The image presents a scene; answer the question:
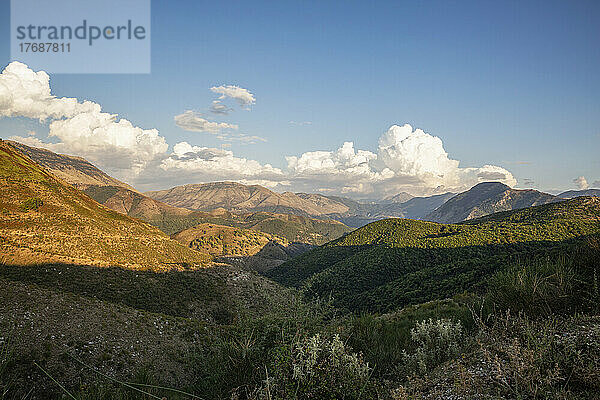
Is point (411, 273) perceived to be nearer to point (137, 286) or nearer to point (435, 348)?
point (137, 286)

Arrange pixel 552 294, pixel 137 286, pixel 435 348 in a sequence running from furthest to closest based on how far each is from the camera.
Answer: pixel 137 286 < pixel 435 348 < pixel 552 294

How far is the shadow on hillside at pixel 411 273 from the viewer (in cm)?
3375

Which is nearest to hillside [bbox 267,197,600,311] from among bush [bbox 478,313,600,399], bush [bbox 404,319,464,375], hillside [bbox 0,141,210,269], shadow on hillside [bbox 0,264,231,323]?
shadow on hillside [bbox 0,264,231,323]

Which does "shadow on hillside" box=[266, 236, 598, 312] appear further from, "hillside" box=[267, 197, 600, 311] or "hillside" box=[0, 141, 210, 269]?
"hillside" box=[0, 141, 210, 269]

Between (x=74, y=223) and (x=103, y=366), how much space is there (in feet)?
153

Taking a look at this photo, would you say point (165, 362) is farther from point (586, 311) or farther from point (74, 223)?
point (74, 223)

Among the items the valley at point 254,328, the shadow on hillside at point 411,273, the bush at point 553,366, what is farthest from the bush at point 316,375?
the shadow on hillside at point 411,273

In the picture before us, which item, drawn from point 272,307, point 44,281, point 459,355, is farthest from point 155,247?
point 459,355

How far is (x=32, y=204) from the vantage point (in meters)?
46.4

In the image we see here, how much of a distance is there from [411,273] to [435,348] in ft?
175

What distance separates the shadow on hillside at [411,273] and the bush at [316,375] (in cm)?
2287

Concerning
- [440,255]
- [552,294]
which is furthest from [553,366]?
[440,255]

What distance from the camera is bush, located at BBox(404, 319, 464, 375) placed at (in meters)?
6.25

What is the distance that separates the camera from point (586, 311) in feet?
19.4
